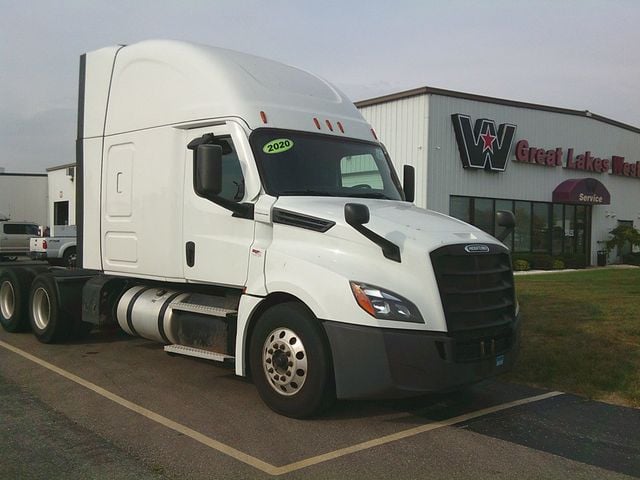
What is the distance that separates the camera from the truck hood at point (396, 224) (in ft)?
17.1

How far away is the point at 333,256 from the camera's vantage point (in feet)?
17.2

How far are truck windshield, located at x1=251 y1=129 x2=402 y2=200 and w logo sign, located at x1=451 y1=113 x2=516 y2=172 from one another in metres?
15.9

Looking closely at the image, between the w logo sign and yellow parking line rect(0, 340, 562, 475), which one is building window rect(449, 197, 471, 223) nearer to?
the w logo sign

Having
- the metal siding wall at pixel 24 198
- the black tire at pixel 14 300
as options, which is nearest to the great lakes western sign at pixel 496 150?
the black tire at pixel 14 300

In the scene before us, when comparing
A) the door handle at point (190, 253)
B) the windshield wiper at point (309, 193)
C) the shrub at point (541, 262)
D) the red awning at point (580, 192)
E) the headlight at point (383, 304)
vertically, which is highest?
the red awning at point (580, 192)

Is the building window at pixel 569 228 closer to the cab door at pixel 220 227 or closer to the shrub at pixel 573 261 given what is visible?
the shrub at pixel 573 261

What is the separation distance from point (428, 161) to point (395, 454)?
687 inches

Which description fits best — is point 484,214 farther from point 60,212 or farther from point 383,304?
point 60,212

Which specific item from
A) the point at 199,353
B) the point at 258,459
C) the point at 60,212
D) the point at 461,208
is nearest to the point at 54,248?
the point at 461,208

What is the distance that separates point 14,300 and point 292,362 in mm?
5987

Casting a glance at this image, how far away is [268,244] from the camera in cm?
578

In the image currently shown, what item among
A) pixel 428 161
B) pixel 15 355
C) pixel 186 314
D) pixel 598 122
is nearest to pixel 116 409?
pixel 186 314

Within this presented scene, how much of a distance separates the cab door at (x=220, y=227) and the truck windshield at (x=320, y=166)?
11.1 inches

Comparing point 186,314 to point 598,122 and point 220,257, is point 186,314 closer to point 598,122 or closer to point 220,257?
point 220,257
